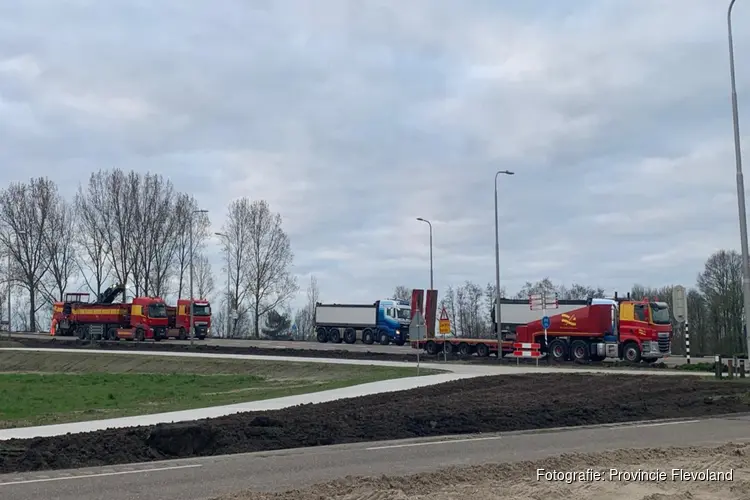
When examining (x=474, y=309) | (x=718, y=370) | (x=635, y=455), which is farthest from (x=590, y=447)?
(x=474, y=309)

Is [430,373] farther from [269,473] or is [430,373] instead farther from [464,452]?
[269,473]

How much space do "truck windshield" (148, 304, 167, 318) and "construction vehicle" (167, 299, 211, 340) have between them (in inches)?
17.4

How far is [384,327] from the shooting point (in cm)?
6322

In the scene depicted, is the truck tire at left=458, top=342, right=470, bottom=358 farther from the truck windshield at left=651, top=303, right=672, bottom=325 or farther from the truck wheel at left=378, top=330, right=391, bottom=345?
the truck wheel at left=378, top=330, right=391, bottom=345

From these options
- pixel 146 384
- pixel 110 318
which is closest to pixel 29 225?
pixel 110 318

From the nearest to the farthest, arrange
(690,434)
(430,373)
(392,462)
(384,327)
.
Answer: (392,462)
(690,434)
(430,373)
(384,327)

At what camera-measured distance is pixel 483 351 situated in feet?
151

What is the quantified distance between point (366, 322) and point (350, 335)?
193 cm

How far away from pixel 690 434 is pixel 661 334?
89.6ft

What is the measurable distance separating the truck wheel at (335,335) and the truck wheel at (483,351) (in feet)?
69.3

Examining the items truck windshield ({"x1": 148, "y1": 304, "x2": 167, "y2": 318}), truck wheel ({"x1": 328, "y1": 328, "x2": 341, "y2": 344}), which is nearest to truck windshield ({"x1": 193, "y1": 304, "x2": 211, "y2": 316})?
truck windshield ({"x1": 148, "y1": 304, "x2": 167, "y2": 318})

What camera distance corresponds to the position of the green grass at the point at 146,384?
2242 cm

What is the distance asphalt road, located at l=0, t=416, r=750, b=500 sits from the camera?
964 cm

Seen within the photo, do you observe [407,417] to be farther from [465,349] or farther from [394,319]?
[394,319]
